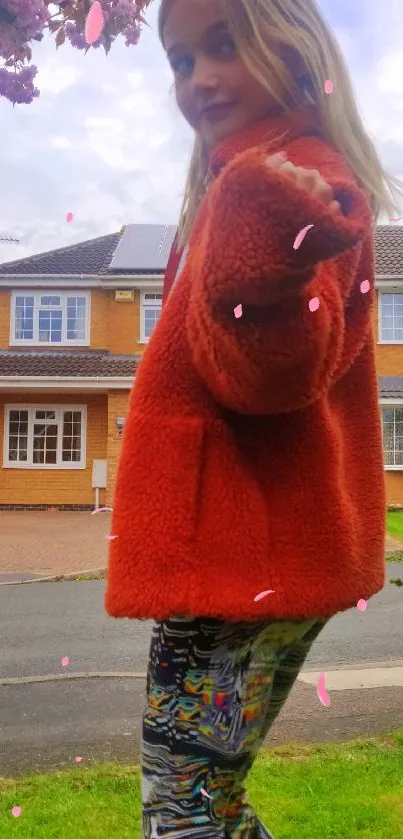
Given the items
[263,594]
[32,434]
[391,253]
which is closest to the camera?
[263,594]

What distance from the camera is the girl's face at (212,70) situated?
44.3 inches

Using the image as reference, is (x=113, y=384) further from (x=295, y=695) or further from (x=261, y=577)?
(x=261, y=577)

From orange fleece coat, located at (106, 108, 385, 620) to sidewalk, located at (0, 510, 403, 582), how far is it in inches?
267

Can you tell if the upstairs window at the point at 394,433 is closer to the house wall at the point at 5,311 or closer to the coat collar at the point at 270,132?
the house wall at the point at 5,311

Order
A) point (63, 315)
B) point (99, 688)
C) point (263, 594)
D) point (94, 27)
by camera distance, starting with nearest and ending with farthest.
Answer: point (263, 594) < point (94, 27) < point (99, 688) < point (63, 315)

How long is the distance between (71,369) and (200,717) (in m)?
15.3

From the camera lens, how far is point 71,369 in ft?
52.5

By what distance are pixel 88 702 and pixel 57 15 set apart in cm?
328

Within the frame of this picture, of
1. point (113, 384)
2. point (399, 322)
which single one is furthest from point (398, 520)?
point (113, 384)

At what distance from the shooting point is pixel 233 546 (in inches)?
40.4

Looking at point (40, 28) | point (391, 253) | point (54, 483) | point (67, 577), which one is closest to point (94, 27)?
point (40, 28)

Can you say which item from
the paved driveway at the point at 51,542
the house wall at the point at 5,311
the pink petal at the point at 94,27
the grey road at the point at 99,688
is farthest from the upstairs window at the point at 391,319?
the pink petal at the point at 94,27

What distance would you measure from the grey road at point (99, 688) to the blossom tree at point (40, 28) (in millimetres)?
2619

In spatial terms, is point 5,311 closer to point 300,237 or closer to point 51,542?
point 51,542
